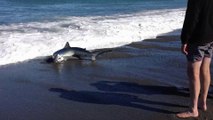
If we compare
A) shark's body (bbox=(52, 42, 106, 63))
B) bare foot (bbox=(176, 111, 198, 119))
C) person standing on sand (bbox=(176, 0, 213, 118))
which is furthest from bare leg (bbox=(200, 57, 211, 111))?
shark's body (bbox=(52, 42, 106, 63))

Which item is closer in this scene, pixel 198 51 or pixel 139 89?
pixel 198 51

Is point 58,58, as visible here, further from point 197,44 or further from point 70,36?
point 197,44

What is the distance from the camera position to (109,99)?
6.67 metres

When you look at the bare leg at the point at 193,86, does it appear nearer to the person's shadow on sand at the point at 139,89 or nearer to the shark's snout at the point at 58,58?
the person's shadow on sand at the point at 139,89

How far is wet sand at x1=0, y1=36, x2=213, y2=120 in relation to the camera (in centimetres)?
608

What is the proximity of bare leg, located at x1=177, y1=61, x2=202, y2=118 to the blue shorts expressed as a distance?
61 mm

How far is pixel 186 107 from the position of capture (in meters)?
6.26

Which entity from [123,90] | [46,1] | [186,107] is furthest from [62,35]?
[46,1]

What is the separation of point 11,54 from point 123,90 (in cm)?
381

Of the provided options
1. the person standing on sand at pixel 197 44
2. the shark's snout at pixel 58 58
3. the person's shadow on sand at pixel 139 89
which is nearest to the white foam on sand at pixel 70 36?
the shark's snout at pixel 58 58

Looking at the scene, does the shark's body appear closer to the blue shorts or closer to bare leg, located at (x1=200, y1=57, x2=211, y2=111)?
bare leg, located at (x1=200, y1=57, x2=211, y2=111)

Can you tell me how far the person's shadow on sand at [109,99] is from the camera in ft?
20.9

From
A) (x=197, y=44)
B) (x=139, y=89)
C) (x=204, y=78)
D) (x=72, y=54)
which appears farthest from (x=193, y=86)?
(x=72, y=54)

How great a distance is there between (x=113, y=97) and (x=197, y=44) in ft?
5.66
